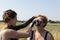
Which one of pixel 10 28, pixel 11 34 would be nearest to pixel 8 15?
pixel 10 28

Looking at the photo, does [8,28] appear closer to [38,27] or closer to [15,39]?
[15,39]

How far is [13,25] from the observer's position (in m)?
3.92

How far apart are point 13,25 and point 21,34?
19 cm

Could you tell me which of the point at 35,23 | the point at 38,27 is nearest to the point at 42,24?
the point at 38,27

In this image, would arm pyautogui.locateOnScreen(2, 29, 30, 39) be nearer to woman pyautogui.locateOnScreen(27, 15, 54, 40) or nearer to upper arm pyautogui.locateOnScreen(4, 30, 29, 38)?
upper arm pyautogui.locateOnScreen(4, 30, 29, 38)

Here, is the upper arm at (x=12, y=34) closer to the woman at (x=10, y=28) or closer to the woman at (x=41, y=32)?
the woman at (x=10, y=28)

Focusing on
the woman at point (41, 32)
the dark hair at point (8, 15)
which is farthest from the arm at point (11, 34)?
the woman at point (41, 32)

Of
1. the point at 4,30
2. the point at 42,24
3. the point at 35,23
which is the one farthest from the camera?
the point at 42,24

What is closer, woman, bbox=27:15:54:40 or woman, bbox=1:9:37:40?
woman, bbox=1:9:37:40

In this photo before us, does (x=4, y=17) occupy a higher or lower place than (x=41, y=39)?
higher

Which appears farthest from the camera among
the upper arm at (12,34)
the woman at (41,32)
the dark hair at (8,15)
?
the woman at (41,32)

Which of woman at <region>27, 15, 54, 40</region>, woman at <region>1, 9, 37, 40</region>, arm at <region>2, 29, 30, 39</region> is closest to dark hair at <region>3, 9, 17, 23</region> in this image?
woman at <region>1, 9, 37, 40</region>

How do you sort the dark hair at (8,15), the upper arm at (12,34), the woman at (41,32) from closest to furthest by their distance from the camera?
the upper arm at (12,34) < the dark hair at (8,15) < the woman at (41,32)

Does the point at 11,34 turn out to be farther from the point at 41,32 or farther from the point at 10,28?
the point at 41,32
